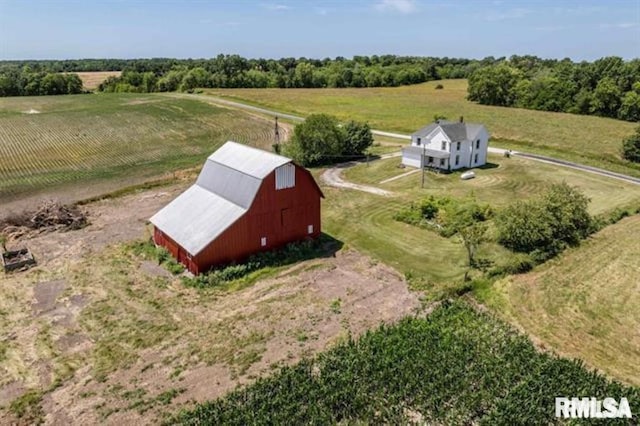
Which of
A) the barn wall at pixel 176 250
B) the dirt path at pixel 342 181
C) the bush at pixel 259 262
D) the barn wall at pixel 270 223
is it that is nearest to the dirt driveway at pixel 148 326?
the bush at pixel 259 262

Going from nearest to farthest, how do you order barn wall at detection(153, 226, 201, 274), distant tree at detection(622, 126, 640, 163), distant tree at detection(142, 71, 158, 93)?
barn wall at detection(153, 226, 201, 274), distant tree at detection(622, 126, 640, 163), distant tree at detection(142, 71, 158, 93)

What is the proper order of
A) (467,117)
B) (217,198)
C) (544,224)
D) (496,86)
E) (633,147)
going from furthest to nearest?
(496,86), (467,117), (633,147), (217,198), (544,224)

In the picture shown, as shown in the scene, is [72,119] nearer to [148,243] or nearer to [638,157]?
[148,243]

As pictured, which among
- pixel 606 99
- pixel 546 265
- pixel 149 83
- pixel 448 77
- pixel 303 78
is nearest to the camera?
pixel 546 265

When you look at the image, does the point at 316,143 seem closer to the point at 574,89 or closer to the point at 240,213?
the point at 240,213

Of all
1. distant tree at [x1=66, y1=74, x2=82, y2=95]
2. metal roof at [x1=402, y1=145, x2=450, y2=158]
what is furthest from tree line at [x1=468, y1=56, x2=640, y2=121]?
distant tree at [x1=66, y1=74, x2=82, y2=95]

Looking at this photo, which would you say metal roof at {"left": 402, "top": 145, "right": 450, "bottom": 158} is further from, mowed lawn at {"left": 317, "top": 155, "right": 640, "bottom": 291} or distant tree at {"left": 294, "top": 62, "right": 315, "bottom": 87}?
distant tree at {"left": 294, "top": 62, "right": 315, "bottom": 87}

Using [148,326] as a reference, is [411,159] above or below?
above

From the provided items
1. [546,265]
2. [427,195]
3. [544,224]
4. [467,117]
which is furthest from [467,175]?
[467,117]
